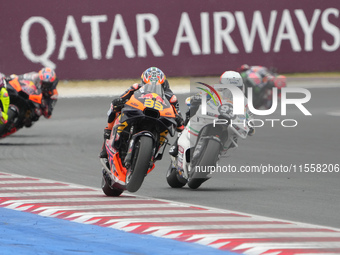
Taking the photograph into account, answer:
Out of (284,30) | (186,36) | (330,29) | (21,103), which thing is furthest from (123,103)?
(330,29)

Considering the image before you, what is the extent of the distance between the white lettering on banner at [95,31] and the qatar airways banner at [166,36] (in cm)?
3

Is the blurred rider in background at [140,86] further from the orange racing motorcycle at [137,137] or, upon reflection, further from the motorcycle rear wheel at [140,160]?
the motorcycle rear wheel at [140,160]

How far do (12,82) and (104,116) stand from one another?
569 centimetres

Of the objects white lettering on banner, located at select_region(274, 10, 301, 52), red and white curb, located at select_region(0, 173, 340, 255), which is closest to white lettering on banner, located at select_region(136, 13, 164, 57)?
white lettering on banner, located at select_region(274, 10, 301, 52)

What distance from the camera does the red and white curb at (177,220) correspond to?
272 inches

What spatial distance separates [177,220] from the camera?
26.6ft

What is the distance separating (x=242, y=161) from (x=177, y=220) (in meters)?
6.00

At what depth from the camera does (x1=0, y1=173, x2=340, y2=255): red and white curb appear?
22.7ft

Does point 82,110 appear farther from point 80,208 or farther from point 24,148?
point 80,208

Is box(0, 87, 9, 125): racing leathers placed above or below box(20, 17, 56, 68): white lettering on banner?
above

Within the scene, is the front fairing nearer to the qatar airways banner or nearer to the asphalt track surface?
the asphalt track surface

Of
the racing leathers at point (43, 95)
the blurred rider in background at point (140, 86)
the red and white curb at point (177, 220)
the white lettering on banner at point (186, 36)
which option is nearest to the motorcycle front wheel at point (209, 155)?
the blurred rider in background at point (140, 86)

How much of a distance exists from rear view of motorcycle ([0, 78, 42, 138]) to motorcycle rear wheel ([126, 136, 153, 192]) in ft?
23.7

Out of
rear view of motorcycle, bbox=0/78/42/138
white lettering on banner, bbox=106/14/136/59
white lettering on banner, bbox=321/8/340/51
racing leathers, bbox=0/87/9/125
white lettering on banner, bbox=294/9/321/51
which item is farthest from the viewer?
white lettering on banner, bbox=321/8/340/51
